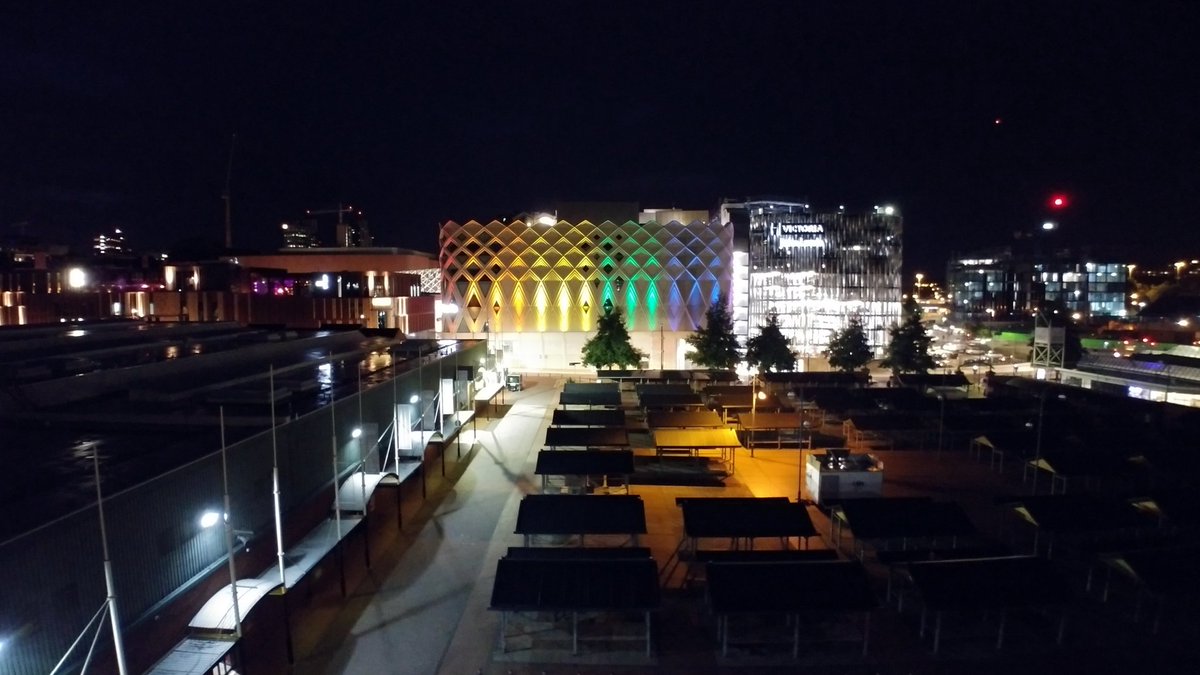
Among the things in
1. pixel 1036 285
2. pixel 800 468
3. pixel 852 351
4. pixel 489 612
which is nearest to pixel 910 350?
pixel 852 351

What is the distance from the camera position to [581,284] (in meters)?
44.2

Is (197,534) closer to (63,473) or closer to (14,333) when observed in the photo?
(63,473)

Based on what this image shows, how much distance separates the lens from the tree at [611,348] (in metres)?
34.7

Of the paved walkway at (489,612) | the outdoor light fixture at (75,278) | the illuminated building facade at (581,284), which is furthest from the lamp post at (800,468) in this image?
the outdoor light fixture at (75,278)

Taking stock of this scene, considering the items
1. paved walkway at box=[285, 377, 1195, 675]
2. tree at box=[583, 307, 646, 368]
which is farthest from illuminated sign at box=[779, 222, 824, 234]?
paved walkway at box=[285, 377, 1195, 675]

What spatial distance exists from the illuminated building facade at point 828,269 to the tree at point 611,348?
14.6 m

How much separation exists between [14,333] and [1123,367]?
51375 millimetres

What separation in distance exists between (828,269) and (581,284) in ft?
62.0

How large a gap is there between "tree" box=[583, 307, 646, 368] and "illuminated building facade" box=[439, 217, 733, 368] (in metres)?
8.34

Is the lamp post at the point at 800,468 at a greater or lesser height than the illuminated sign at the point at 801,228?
lesser

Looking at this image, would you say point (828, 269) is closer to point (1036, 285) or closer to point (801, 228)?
point (801, 228)

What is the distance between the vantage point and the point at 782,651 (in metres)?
9.12

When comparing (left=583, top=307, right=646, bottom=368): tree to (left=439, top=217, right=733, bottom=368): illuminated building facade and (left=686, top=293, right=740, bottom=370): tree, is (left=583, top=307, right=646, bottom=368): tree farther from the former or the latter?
(left=439, top=217, right=733, bottom=368): illuminated building facade

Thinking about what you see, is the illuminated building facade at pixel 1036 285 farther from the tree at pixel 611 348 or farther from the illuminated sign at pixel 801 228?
the tree at pixel 611 348
